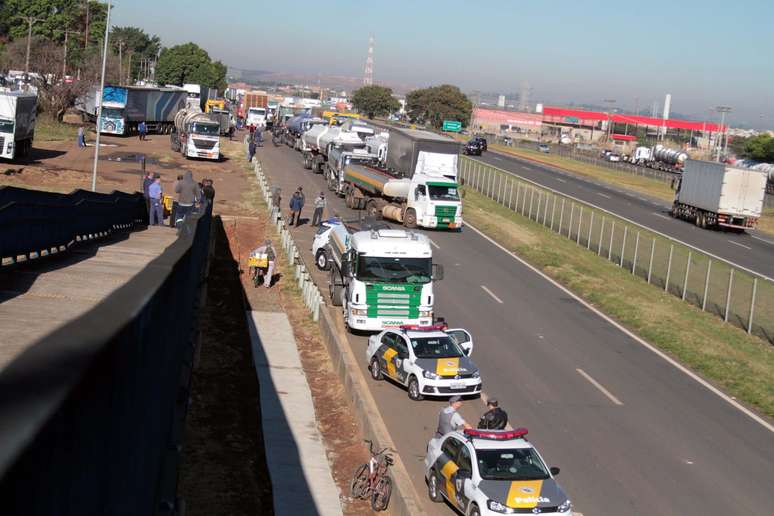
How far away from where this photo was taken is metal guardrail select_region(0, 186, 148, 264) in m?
15.6

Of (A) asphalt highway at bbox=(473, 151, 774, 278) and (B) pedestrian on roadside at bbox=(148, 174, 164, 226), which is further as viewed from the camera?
(A) asphalt highway at bbox=(473, 151, 774, 278)

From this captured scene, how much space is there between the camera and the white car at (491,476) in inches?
571

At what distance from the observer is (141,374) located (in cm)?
495

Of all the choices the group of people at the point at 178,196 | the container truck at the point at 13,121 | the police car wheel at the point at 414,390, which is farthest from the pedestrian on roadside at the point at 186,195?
the container truck at the point at 13,121

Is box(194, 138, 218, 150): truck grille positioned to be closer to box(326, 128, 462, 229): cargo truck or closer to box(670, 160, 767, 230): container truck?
box(326, 128, 462, 229): cargo truck

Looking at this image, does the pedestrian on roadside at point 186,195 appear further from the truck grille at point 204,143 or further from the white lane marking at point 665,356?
the truck grille at point 204,143

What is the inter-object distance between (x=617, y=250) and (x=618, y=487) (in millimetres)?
26734

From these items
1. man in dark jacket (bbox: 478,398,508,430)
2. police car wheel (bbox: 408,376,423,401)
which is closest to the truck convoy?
police car wheel (bbox: 408,376,423,401)

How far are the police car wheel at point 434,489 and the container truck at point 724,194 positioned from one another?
4445cm

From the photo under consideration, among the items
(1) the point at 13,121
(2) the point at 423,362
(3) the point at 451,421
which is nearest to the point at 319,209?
(1) the point at 13,121

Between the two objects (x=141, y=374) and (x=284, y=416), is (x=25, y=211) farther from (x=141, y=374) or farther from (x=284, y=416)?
(x=141, y=374)

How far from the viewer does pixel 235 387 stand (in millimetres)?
21141

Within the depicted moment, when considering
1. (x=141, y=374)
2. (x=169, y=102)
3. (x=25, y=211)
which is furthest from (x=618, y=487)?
(x=169, y=102)

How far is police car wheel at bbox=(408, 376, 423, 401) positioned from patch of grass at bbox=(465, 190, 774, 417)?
8.62 meters
